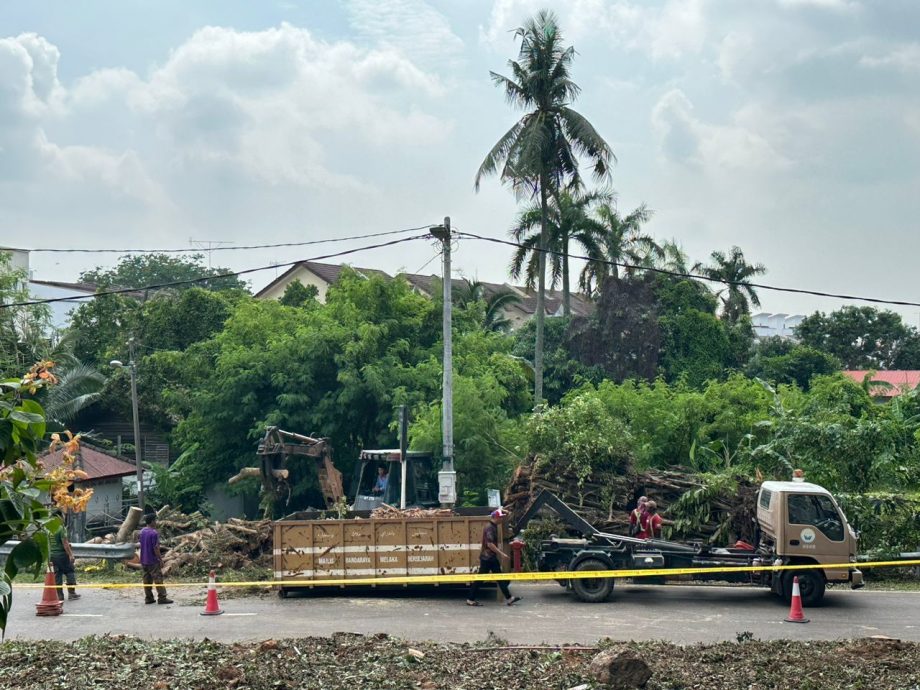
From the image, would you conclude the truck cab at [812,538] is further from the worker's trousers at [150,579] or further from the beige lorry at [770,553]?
the worker's trousers at [150,579]

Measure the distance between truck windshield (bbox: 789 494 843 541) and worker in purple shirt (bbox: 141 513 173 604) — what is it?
10460mm

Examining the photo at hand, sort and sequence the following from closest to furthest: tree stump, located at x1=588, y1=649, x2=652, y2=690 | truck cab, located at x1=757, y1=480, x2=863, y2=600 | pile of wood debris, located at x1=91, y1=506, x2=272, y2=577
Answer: tree stump, located at x1=588, y1=649, x2=652, y2=690 → truck cab, located at x1=757, y1=480, x2=863, y2=600 → pile of wood debris, located at x1=91, y1=506, x2=272, y2=577

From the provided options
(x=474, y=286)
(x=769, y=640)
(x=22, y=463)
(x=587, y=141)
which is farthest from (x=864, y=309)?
(x=22, y=463)

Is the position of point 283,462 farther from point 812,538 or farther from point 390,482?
point 812,538

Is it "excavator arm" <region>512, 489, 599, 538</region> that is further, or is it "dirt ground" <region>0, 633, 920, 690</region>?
"excavator arm" <region>512, 489, 599, 538</region>

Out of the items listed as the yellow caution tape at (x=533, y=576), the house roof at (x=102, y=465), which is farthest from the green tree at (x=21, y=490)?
the house roof at (x=102, y=465)

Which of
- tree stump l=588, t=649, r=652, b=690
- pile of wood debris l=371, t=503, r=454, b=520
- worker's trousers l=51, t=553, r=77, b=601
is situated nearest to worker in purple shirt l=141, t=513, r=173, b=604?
worker's trousers l=51, t=553, r=77, b=601

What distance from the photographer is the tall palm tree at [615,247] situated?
44062mm

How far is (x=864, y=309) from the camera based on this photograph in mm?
76062

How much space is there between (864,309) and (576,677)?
71.8 m

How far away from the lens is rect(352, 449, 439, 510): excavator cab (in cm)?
2212

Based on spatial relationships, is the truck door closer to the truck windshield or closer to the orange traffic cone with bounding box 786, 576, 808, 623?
the truck windshield

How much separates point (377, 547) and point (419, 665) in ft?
19.9

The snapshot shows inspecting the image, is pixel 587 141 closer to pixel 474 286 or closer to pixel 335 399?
pixel 335 399
